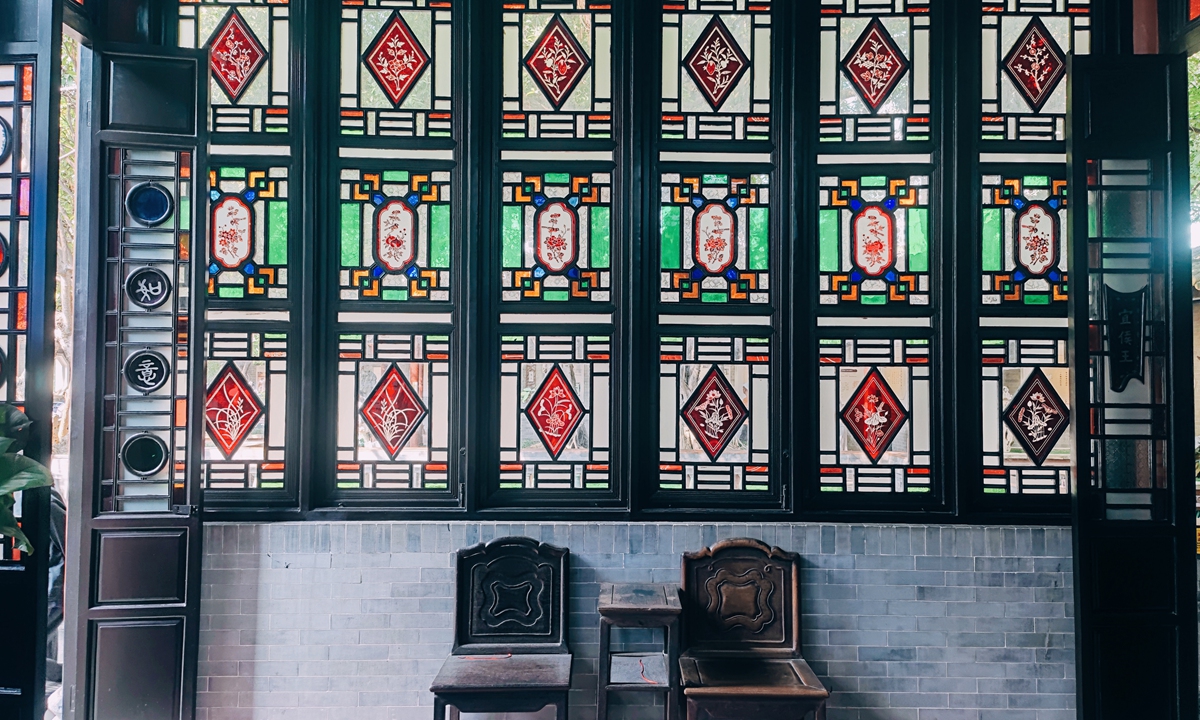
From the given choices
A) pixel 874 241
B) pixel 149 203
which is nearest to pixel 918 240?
pixel 874 241

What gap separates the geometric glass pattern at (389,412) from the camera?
121 inches

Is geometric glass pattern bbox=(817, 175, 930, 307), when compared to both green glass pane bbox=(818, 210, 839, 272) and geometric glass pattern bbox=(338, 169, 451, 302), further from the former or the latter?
geometric glass pattern bbox=(338, 169, 451, 302)

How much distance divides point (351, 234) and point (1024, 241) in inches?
124

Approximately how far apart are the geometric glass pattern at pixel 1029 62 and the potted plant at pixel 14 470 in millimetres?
4047

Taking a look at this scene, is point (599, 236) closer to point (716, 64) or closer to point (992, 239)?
point (716, 64)

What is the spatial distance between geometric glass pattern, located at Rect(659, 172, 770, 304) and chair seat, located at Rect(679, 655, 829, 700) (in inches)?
62.7

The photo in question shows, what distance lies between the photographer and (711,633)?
9.62 ft

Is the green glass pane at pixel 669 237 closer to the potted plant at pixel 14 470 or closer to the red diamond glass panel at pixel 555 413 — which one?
the red diamond glass panel at pixel 555 413

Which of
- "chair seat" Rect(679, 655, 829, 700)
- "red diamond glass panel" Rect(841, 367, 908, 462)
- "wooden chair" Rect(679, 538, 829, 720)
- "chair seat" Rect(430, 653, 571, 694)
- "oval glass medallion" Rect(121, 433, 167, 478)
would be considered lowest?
"chair seat" Rect(679, 655, 829, 700)

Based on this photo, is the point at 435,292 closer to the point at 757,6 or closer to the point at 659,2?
the point at 659,2

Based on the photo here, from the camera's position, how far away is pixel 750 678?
2680 millimetres

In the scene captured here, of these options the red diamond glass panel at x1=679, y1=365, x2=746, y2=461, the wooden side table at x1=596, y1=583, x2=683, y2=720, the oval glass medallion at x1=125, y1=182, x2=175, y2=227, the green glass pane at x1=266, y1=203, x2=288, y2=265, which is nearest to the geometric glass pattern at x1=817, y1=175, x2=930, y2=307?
the red diamond glass panel at x1=679, y1=365, x2=746, y2=461

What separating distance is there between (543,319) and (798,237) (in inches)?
49.1

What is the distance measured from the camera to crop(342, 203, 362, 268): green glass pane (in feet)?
10.1
